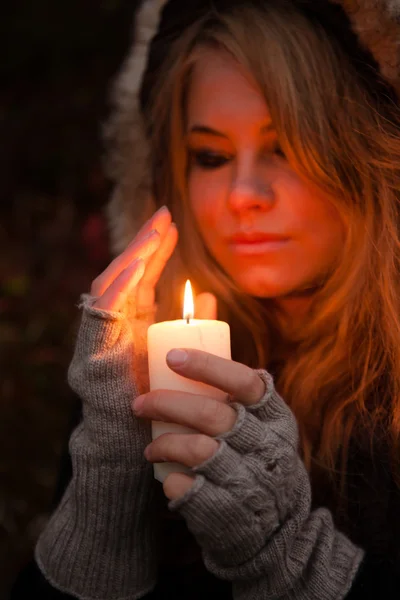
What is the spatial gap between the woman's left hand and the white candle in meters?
0.02

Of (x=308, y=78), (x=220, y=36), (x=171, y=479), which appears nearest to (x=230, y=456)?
(x=171, y=479)

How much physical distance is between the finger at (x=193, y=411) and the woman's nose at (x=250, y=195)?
471 mm

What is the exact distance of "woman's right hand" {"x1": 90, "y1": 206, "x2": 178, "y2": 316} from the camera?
124 cm

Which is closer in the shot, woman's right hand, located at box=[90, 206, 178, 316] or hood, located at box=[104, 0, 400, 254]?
woman's right hand, located at box=[90, 206, 178, 316]

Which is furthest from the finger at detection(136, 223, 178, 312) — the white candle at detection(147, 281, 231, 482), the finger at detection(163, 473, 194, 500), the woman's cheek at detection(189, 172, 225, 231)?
the finger at detection(163, 473, 194, 500)

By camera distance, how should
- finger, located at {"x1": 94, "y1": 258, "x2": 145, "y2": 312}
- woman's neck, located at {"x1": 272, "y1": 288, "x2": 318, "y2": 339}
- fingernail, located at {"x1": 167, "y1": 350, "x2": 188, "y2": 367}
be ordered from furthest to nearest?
1. woman's neck, located at {"x1": 272, "y1": 288, "x2": 318, "y2": 339}
2. finger, located at {"x1": 94, "y1": 258, "x2": 145, "y2": 312}
3. fingernail, located at {"x1": 167, "y1": 350, "x2": 188, "y2": 367}

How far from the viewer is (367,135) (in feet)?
4.75

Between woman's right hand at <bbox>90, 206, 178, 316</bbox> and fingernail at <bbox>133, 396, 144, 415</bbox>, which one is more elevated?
woman's right hand at <bbox>90, 206, 178, 316</bbox>

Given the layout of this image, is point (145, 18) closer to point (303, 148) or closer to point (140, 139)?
point (140, 139)

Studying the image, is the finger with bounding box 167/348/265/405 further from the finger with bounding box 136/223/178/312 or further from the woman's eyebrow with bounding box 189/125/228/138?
the woman's eyebrow with bounding box 189/125/228/138

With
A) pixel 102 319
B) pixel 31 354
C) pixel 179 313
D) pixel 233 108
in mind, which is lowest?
pixel 31 354

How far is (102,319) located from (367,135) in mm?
663

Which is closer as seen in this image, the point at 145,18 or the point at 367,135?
the point at 367,135

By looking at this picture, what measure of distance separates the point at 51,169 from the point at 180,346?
8.40ft
